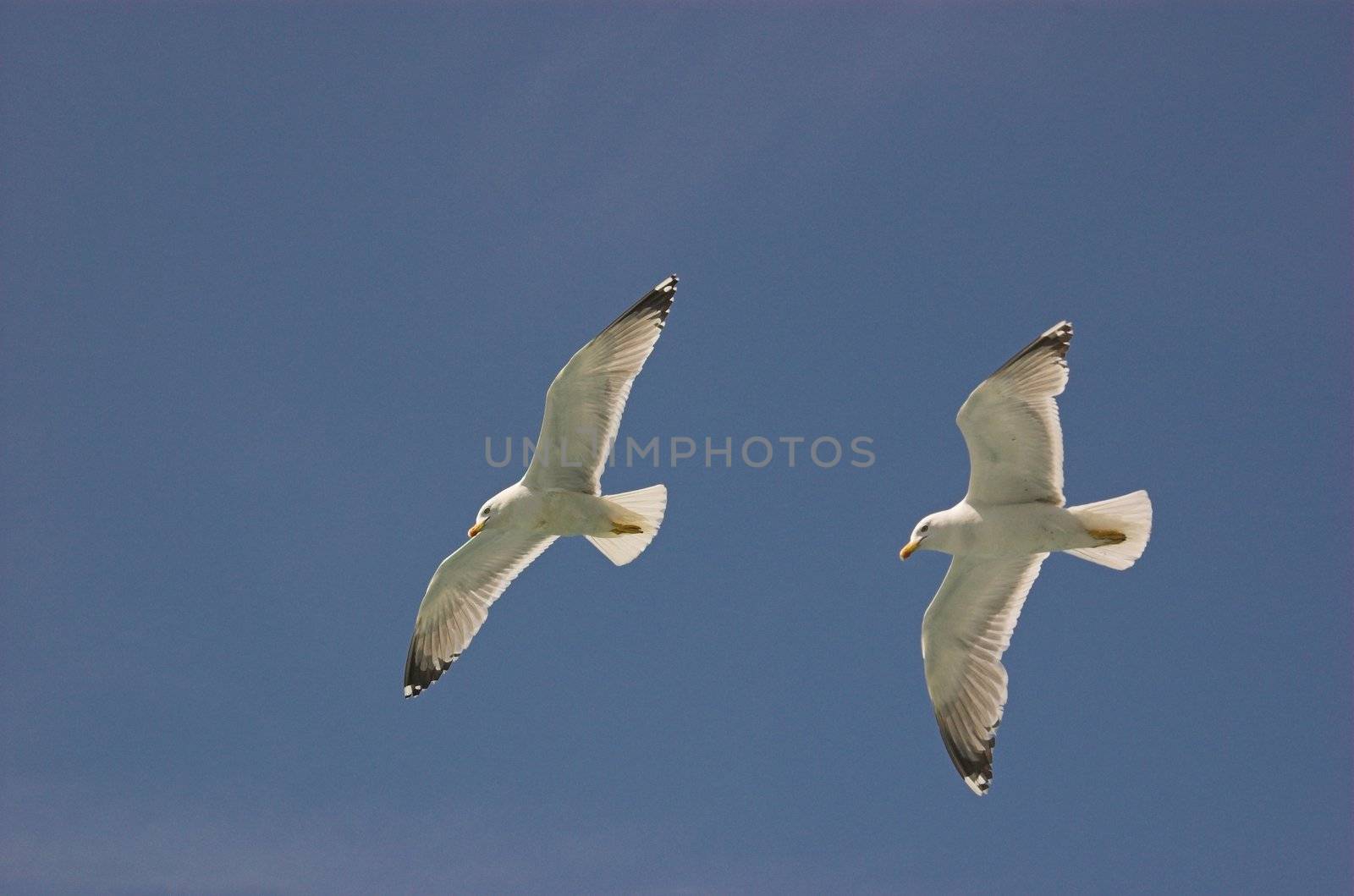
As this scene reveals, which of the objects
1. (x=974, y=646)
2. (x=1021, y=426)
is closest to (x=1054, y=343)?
(x=1021, y=426)

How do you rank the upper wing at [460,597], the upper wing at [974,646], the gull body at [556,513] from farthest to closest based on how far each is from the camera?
1. the upper wing at [460,597]
2. the gull body at [556,513]
3. the upper wing at [974,646]

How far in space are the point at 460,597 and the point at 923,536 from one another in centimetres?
382

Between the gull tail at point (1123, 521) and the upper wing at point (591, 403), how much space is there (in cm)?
313

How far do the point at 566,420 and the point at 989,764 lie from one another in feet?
11.9

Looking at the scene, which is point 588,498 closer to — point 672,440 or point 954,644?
point 672,440

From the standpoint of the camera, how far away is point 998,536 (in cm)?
918

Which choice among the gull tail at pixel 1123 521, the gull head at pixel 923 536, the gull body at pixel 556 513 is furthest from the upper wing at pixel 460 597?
the gull tail at pixel 1123 521

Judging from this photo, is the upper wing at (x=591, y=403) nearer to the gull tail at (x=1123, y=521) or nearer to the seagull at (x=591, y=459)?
the seagull at (x=591, y=459)

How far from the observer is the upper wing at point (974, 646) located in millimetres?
9594

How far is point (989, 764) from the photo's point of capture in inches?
379

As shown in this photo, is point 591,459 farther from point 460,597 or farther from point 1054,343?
point 1054,343

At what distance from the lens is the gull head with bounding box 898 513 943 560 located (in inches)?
367

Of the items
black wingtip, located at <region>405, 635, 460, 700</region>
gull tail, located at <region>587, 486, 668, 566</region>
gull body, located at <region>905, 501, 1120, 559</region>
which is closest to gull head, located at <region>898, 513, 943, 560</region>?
gull body, located at <region>905, 501, 1120, 559</region>

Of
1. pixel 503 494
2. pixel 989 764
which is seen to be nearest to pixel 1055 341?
pixel 989 764
